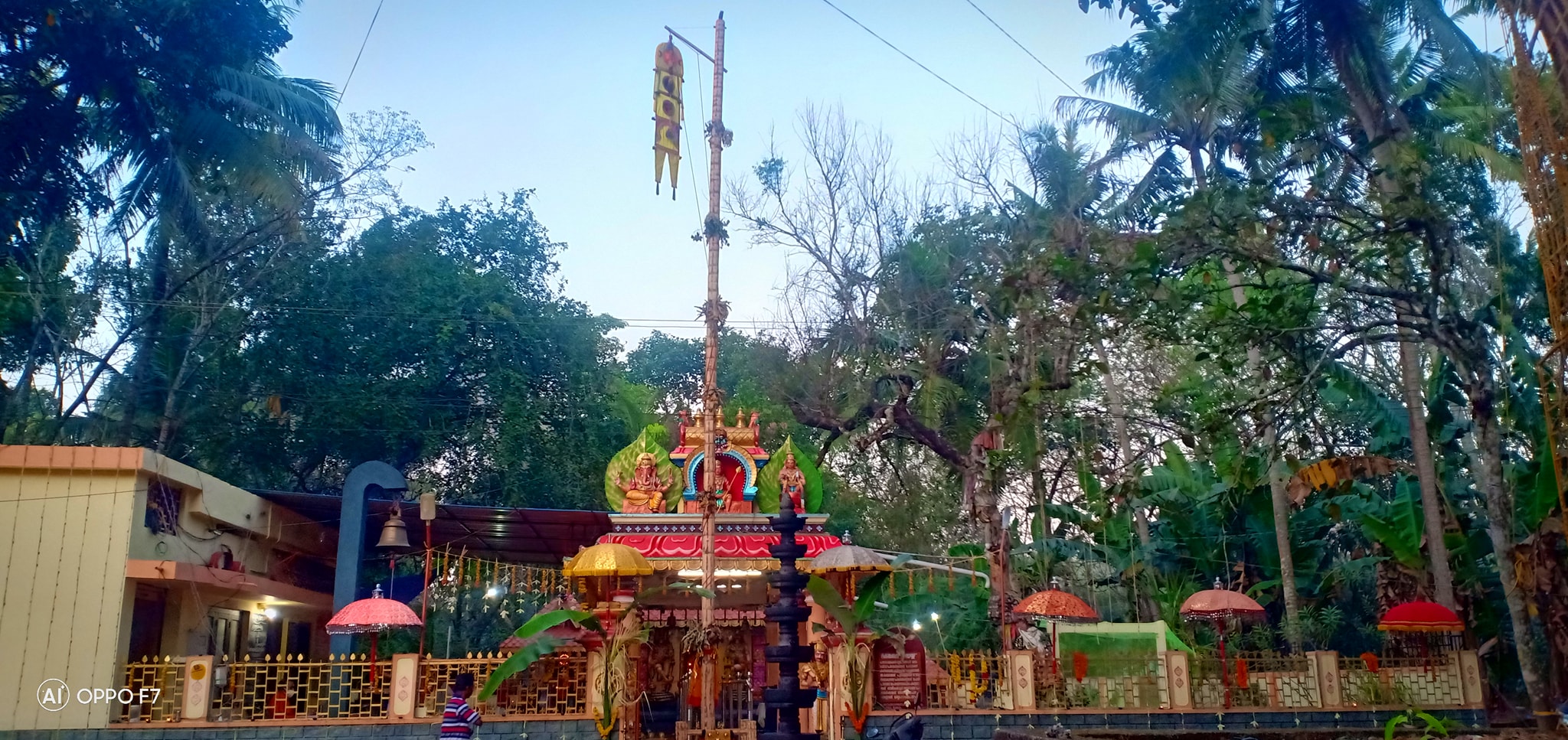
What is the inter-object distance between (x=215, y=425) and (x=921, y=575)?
15.9 meters

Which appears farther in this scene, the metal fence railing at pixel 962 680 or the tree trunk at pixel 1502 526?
the metal fence railing at pixel 962 680

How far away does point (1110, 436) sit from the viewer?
2516 centimetres

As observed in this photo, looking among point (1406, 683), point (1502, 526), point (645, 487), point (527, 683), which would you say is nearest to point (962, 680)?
point (527, 683)

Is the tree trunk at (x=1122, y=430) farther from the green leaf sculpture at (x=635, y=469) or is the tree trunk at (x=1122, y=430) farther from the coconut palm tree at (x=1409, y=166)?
the green leaf sculpture at (x=635, y=469)

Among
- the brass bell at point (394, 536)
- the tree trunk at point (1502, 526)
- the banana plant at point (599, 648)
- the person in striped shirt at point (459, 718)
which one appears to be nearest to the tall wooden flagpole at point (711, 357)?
the banana plant at point (599, 648)

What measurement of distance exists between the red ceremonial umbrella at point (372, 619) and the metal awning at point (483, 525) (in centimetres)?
318

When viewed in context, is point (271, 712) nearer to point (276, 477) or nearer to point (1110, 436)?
point (276, 477)

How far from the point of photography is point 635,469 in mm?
17719

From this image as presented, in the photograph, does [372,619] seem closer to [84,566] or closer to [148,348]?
[84,566]

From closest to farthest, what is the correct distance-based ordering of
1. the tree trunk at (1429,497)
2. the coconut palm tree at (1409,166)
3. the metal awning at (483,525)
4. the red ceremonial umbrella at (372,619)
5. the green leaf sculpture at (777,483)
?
the coconut palm tree at (1409,166), the red ceremonial umbrella at (372,619), the tree trunk at (1429,497), the metal awning at (483,525), the green leaf sculpture at (777,483)

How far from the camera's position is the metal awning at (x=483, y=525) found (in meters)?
16.6

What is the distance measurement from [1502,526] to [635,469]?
39.8ft

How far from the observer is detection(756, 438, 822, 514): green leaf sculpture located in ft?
58.9

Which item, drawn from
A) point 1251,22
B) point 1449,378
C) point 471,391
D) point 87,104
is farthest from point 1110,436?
point 87,104
